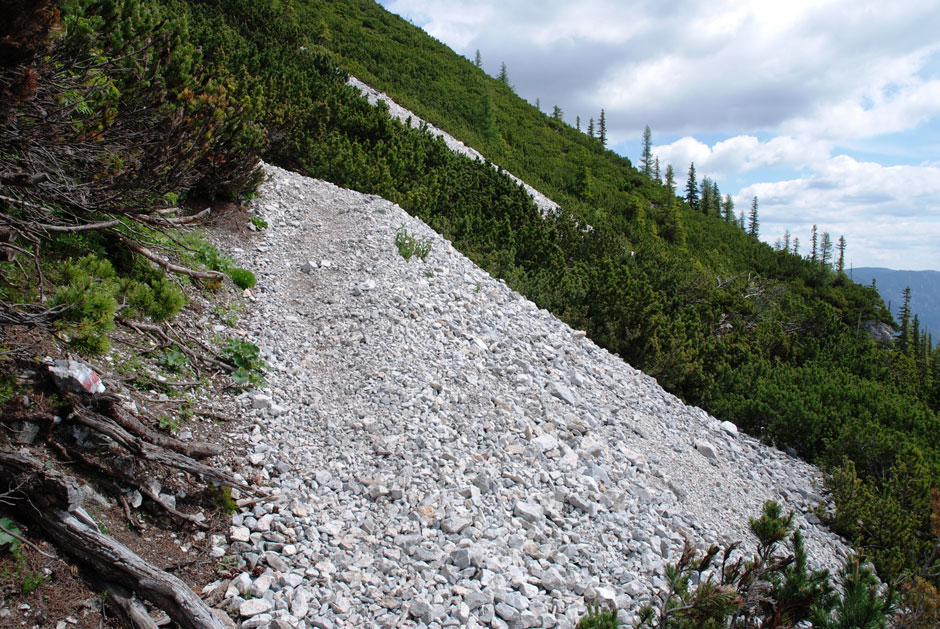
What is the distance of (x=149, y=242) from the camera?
6.56 metres

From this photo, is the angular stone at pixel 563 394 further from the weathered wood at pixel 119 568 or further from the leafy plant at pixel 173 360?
the weathered wood at pixel 119 568

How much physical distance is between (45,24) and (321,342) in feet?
14.2

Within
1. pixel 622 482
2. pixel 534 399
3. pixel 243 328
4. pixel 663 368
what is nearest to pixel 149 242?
pixel 243 328

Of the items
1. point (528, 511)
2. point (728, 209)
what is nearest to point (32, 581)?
point (528, 511)

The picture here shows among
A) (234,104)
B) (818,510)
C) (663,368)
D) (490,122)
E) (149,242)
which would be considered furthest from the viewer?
(490,122)

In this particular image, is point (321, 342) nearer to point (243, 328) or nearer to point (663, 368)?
point (243, 328)

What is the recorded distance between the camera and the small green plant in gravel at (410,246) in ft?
30.5

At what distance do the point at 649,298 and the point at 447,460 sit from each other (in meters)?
8.97

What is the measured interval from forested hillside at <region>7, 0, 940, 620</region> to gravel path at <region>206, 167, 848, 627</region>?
102cm

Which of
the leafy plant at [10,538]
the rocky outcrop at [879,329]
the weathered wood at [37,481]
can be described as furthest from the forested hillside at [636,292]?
the leafy plant at [10,538]

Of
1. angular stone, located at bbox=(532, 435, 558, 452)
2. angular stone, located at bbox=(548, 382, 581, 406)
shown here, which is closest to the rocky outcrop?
angular stone, located at bbox=(548, 382, 581, 406)

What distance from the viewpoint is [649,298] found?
42.1 feet

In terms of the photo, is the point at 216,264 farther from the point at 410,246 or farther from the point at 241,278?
the point at 410,246

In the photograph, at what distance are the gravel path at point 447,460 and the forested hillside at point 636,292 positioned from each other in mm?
1016
